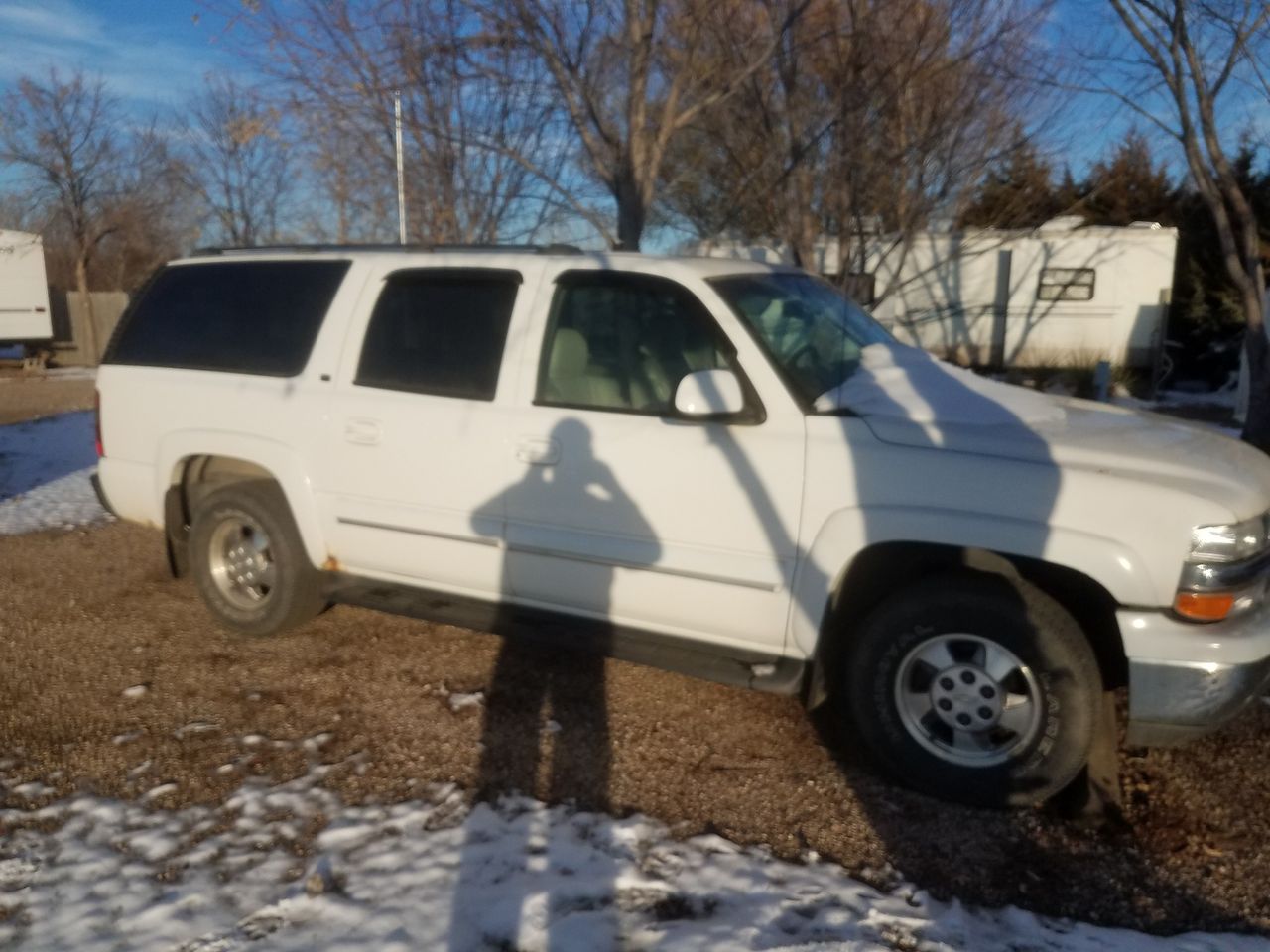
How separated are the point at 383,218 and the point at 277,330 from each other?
5642mm

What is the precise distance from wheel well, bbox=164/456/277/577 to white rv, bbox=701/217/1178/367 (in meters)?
14.8

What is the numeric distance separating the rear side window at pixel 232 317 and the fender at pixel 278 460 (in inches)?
13.5

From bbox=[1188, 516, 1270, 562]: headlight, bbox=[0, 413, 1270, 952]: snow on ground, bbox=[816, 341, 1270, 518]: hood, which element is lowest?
bbox=[0, 413, 1270, 952]: snow on ground

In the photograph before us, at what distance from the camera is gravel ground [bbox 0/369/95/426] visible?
51.8 feet

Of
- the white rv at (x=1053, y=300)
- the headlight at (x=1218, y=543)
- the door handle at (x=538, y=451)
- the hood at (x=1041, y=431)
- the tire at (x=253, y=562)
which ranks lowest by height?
the tire at (x=253, y=562)

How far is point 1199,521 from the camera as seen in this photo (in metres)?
3.29

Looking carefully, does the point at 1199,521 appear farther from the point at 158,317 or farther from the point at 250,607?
the point at 158,317

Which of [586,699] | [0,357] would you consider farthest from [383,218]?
[0,357]

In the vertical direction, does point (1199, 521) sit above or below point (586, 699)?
above

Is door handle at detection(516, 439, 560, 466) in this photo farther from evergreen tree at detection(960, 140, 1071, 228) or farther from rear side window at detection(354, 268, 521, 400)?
evergreen tree at detection(960, 140, 1071, 228)

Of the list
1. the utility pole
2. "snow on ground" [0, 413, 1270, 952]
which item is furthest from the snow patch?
the utility pole

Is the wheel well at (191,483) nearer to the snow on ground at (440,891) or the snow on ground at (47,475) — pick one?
the snow on ground at (440,891)

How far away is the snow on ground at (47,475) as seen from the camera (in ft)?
27.4

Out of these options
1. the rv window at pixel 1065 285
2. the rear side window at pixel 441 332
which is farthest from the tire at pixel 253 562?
the rv window at pixel 1065 285
